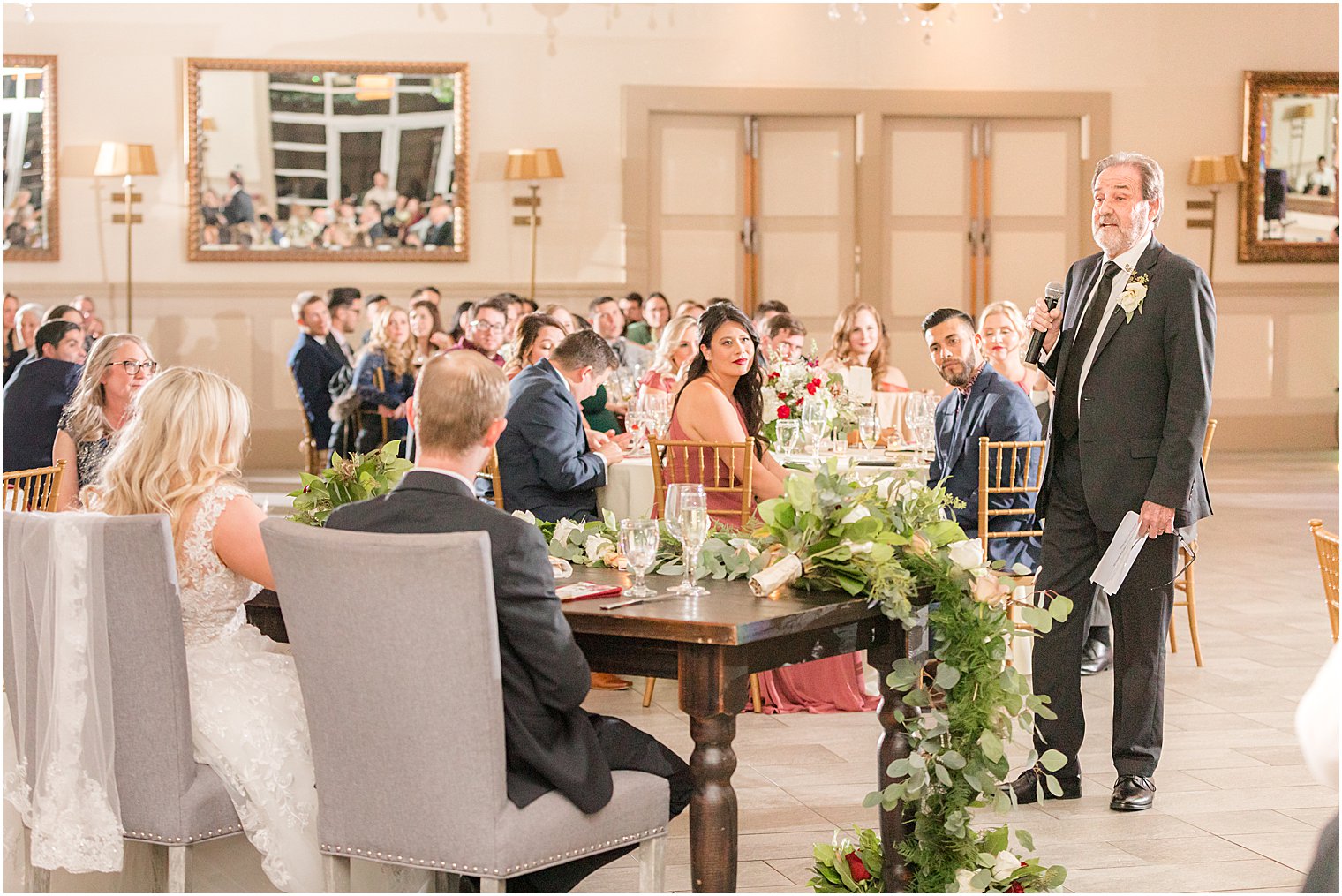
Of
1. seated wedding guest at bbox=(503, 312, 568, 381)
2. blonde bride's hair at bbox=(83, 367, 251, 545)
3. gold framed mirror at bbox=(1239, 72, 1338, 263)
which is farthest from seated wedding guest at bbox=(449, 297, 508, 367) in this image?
gold framed mirror at bbox=(1239, 72, 1338, 263)

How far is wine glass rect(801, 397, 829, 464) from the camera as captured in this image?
20.6ft

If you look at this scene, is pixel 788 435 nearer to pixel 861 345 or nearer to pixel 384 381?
pixel 861 345

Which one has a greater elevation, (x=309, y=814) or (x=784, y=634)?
(x=784, y=634)

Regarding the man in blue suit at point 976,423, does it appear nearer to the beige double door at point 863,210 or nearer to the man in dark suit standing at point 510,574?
the man in dark suit standing at point 510,574

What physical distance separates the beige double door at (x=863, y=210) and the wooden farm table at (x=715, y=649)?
33.2 ft

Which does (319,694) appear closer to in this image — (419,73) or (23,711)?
(23,711)

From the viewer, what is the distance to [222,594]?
295 cm

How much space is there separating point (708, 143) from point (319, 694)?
10.9 metres

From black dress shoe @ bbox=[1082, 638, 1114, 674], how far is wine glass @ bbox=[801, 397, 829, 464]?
4.42ft

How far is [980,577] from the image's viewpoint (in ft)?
9.75

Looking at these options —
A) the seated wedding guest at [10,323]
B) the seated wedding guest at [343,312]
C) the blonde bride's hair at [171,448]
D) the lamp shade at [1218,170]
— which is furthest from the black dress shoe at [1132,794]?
the lamp shade at [1218,170]

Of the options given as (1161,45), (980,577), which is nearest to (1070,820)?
(980,577)

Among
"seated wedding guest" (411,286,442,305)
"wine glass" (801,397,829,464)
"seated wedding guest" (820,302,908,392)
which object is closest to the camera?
"wine glass" (801,397,829,464)

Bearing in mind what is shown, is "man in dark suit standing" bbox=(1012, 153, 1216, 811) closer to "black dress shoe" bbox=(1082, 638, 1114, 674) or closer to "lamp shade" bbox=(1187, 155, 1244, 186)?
"black dress shoe" bbox=(1082, 638, 1114, 674)
